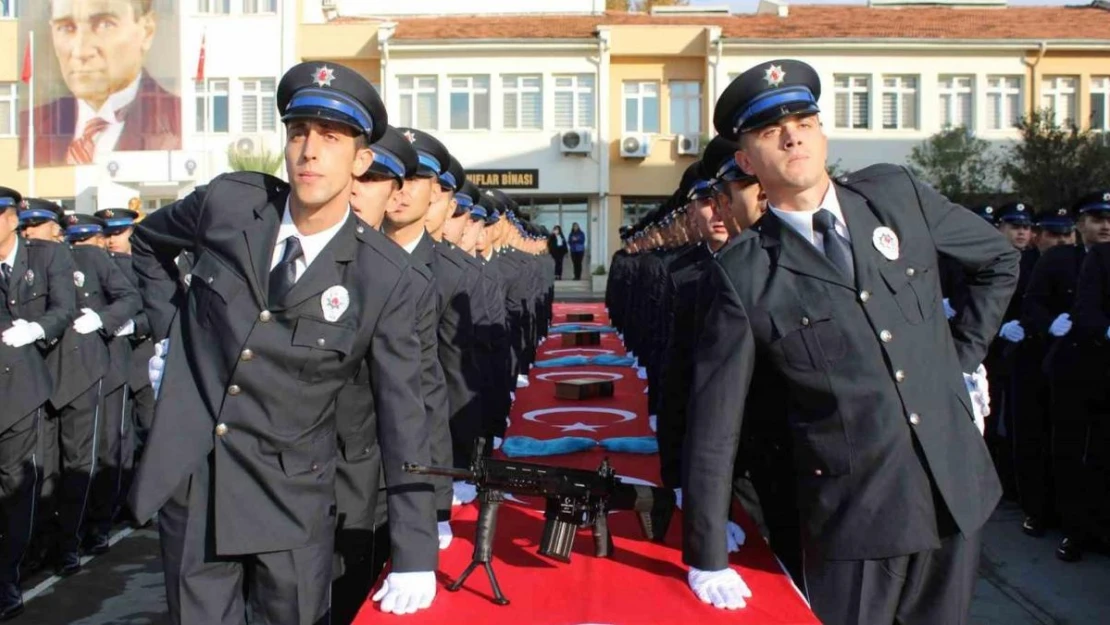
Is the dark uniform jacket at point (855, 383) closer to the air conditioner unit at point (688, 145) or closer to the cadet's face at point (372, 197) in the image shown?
the cadet's face at point (372, 197)

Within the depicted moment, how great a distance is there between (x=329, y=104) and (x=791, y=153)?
1347 millimetres

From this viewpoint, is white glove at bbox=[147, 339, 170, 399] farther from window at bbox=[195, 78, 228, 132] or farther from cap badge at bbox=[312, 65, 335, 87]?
window at bbox=[195, 78, 228, 132]

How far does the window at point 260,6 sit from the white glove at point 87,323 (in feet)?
92.8

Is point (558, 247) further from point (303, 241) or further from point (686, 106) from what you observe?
point (303, 241)

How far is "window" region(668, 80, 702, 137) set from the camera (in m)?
32.8

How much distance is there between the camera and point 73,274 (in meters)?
6.40

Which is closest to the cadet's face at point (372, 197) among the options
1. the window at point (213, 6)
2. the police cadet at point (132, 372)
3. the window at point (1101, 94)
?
the police cadet at point (132, 372)

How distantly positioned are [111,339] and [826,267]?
5389 mm

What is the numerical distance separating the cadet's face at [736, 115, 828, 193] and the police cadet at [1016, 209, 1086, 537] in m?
4.03

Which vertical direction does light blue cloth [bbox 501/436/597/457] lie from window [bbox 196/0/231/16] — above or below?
below

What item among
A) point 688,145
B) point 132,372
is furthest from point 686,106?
point 132,372

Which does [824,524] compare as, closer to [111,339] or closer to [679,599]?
[679,599]

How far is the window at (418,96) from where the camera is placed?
1283 inches

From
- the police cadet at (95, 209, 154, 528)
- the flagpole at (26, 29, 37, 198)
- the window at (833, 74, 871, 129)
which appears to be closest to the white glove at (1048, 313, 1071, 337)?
the police cadet at (95, 209, 154, 528)
